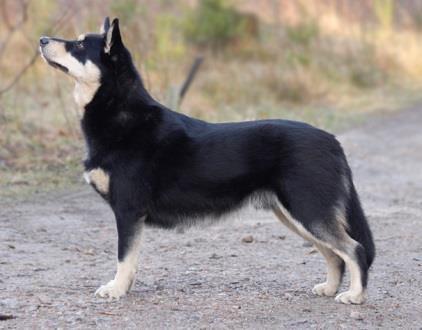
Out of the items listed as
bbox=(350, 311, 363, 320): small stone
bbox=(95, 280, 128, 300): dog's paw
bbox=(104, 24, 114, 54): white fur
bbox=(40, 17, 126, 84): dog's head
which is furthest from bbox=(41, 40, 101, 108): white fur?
bbox=(350, 311, 363, 320): small stone

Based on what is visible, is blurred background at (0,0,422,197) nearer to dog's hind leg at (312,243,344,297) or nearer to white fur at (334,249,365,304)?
dog's hind leg at (312,243,344,297)

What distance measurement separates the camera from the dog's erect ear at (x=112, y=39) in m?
6.09

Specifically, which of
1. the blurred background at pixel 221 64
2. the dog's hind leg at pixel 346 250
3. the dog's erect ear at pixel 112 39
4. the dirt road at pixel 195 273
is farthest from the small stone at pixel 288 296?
the blurred background at pixel 221 64

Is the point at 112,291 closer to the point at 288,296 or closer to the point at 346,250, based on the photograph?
the point at 288,296

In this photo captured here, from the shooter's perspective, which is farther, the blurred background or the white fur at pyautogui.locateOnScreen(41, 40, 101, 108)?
the blurred background

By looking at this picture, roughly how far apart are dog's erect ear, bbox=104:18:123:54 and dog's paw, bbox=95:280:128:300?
4.96 feet

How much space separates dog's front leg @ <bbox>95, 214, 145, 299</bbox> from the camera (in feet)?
19.5

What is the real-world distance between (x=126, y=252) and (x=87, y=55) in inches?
51.8

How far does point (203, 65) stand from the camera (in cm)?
1956

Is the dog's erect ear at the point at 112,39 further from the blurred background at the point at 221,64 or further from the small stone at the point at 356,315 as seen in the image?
the blurred background at the point at 221,64

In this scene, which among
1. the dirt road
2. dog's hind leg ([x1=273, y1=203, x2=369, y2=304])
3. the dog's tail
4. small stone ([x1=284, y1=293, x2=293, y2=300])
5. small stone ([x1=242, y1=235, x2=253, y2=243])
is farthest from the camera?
small stone ([x1=242, y1=235, x2=253, y2=243])

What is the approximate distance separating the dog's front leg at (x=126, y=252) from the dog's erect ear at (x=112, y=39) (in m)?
1.10

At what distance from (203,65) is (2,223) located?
11.8 m

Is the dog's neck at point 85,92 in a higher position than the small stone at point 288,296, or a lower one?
higher
